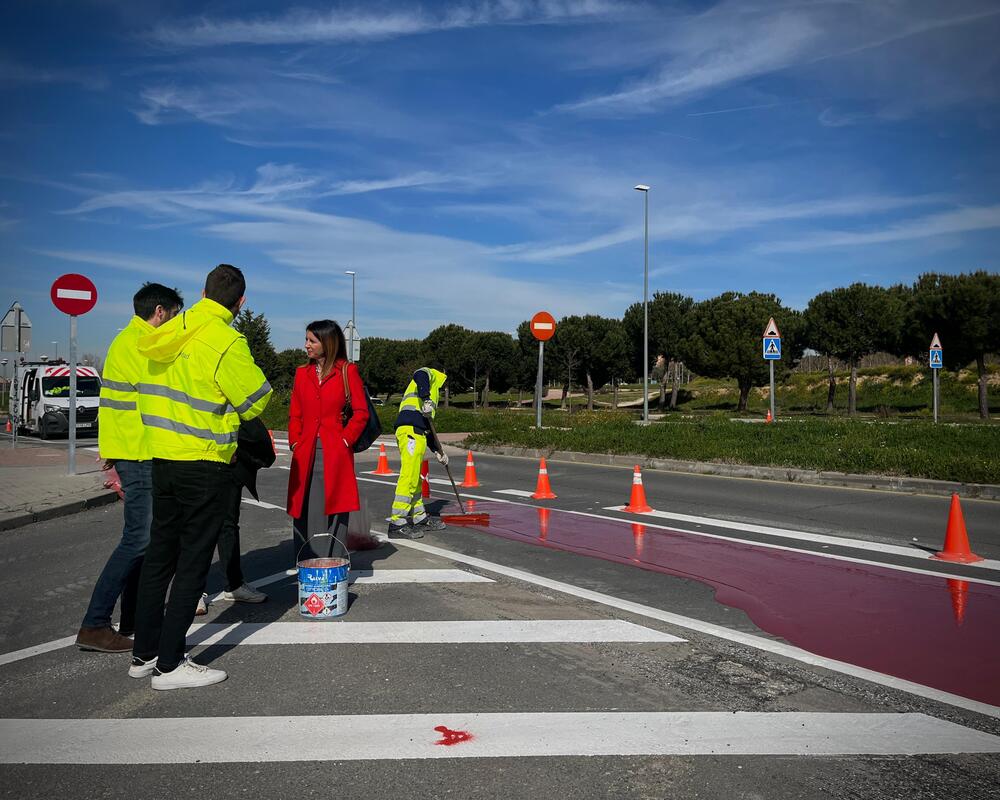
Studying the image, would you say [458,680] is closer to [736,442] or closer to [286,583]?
[286,583]

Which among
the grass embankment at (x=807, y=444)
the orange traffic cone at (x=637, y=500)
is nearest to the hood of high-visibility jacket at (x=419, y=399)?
the orange traffic cone at (x=637, y=500)

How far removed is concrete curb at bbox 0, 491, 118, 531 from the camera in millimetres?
8922

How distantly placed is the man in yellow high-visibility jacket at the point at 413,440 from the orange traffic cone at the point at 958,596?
182 inches

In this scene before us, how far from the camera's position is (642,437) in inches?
712

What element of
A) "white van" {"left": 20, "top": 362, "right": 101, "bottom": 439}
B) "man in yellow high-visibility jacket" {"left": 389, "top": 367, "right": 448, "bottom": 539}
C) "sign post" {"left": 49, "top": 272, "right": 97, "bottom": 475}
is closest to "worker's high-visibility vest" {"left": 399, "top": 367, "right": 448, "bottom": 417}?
"man in yellow high-visibility jacket" {"left": 389, "top": 367, "right": 448, "bottom": 539}

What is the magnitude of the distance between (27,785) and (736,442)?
1481 centimetres

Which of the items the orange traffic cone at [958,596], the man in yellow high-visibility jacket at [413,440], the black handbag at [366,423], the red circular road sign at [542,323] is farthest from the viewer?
the red circular road sign at [542,323]

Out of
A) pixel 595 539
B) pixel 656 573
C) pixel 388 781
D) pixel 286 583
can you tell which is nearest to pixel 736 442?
pixel 595 539

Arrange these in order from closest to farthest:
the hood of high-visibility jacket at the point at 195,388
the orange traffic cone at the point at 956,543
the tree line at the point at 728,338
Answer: the hood of high-visibility jacket at the point at 195,388 → the orange traffic cone at the point at 956,543 → the tree line at the point at 728,338

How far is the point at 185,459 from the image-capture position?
3.88 meters

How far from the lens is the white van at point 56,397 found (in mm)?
26453

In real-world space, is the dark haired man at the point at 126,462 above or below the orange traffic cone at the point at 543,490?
above

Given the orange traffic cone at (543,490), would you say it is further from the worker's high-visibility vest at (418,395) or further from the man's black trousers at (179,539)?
the man's black trousers at (179,539)

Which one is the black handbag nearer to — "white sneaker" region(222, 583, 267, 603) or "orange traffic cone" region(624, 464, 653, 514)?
"white sneaker" region(222, 583, 267, 603)
